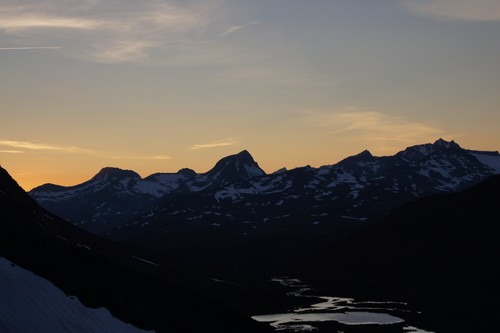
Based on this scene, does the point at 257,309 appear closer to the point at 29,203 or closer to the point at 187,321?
the point at 29,203

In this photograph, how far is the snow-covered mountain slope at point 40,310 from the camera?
47.6 meters

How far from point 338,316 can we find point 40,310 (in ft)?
344

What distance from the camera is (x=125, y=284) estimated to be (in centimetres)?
7600

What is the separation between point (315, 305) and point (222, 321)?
93.0 m

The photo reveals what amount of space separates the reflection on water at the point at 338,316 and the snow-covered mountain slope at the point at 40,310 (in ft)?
239

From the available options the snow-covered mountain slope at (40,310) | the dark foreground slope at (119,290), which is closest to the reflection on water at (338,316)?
the dark foreground slope at (119,290)

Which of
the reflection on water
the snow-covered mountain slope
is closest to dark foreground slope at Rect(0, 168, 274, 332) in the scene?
the snow-covered mountain slope

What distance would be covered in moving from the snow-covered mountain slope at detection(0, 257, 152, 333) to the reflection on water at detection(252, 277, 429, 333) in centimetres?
7286

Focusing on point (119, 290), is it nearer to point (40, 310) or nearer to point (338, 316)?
point (40, 310)

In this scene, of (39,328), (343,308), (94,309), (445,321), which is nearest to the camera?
(39,328)

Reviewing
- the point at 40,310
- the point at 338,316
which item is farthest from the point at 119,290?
the point at 338,316

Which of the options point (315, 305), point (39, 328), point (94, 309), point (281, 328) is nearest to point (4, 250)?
point (94, 309)

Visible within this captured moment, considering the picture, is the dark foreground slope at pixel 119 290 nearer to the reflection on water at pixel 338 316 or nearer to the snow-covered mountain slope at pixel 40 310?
the snow-covered mountain slope at pixel 40 310

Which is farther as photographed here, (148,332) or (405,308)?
(405,308)
